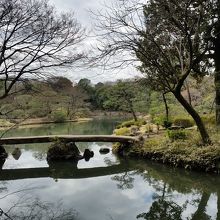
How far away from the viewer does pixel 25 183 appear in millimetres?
11445

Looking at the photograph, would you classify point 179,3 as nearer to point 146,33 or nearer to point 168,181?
point 146,33

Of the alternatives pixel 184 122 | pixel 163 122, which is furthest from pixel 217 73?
pixel 163 122

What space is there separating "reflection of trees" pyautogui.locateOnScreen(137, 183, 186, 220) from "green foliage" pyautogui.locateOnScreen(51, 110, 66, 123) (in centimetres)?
3333

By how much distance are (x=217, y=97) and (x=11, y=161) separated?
9.69m

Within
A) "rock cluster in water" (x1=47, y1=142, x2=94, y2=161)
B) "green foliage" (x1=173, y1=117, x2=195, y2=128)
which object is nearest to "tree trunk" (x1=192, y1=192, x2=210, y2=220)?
"rock cluster in water" (x1=47, y1=142, x2=94, y2=161)

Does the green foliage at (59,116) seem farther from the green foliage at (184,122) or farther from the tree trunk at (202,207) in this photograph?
the tree trunk at (202,207)

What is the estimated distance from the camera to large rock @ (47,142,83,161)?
15.7 metres

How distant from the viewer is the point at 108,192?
9758 mm

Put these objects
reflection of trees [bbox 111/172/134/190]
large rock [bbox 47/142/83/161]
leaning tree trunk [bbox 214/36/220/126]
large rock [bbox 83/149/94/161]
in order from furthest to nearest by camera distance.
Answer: large rock [bbox 83/149/94/161], large rock [bbox 47/142/83/161], leaning tree trunk [bbox 214/36/220/126], reflection of trees [bbox 111/172/134/190]

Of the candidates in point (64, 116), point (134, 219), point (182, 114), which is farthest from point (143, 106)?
point (134, 219)

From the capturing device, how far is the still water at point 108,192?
25.2ft

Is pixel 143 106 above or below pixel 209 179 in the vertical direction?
above

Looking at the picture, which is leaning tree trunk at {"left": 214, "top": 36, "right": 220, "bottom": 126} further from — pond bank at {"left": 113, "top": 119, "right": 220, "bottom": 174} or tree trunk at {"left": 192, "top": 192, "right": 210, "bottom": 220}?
tree trunk at {"left": 192, "top": 192, "right": 210, "bottom": 220}

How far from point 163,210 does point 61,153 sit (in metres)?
8.50
